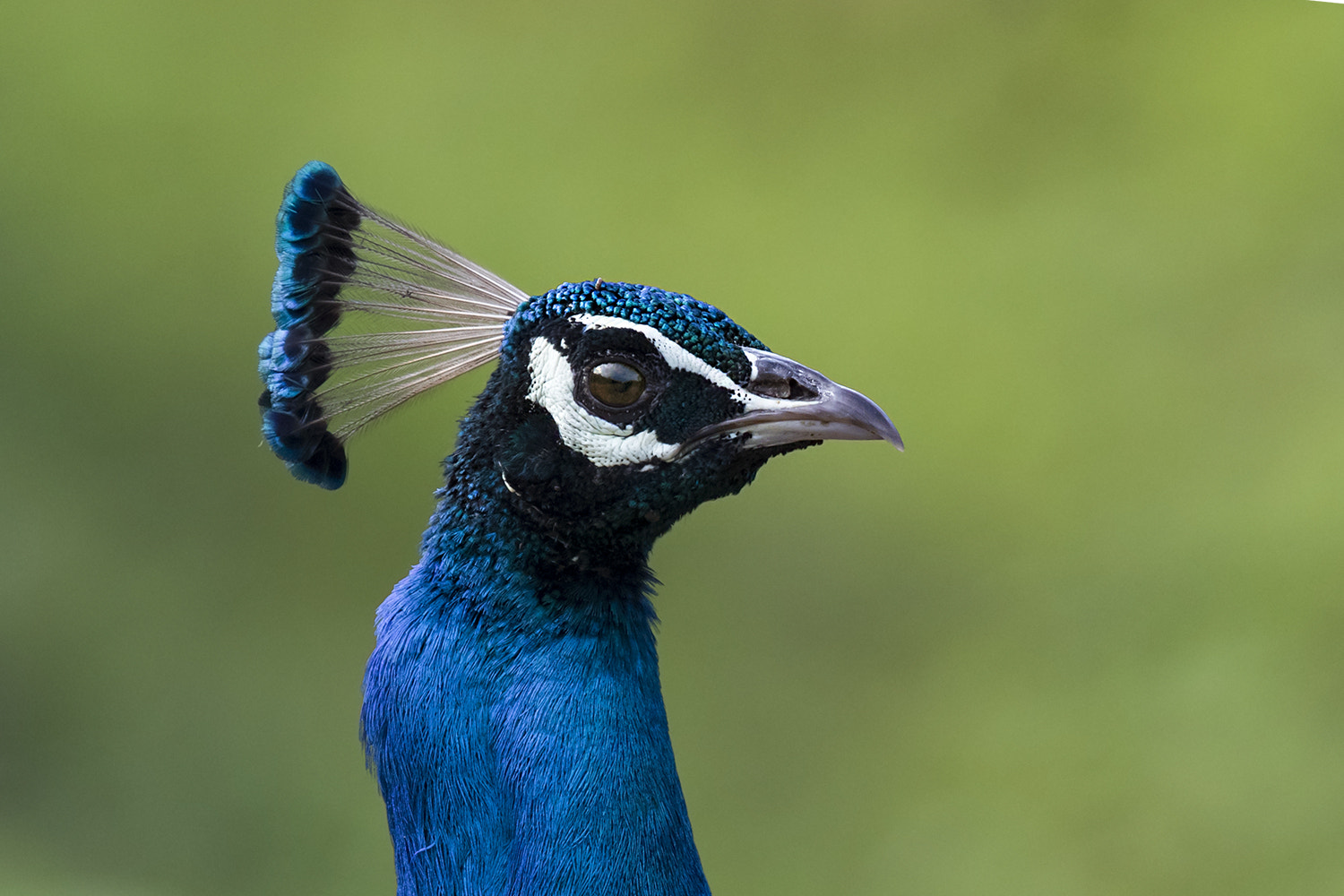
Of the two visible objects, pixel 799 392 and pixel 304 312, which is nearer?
pixel 799 392

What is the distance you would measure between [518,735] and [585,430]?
0.84ft

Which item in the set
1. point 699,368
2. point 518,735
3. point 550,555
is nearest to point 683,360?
point 699,368

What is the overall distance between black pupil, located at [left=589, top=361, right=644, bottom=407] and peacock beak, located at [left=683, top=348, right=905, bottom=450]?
0.06 m

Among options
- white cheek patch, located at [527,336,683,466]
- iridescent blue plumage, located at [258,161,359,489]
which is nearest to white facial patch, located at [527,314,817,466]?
white cheek patch, located at [527,336,683,466]

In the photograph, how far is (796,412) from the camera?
3.55ft

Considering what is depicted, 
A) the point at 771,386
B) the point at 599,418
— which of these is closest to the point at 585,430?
the point at 599,418

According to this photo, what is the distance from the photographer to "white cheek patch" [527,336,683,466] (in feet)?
3.63

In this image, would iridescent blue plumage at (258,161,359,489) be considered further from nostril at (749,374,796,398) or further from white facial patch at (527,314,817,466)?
nostril at (749,374,796,398)

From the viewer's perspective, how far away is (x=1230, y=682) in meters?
2.94

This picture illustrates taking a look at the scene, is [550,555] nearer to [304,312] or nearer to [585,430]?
[585,430]

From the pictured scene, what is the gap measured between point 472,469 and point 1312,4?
274 cm

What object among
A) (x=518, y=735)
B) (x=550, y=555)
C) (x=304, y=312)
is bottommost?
(x=518, y=735)

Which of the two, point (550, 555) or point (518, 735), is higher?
point (550, 555)

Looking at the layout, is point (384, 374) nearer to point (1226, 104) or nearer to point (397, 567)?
point (397, 567)
